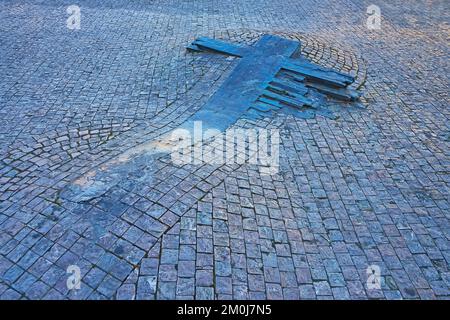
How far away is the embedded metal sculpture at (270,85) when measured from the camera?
7.62 meters

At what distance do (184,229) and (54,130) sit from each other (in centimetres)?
405

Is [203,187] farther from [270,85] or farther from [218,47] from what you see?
[218,47]

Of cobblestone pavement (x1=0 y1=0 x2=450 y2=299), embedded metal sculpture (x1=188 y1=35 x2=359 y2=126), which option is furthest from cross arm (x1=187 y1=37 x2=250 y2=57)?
cobblestone pavement (x1=0 y1=0 x2=450 y2=299)

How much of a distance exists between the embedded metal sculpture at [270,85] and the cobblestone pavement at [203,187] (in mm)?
360

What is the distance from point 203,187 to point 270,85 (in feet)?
12.5

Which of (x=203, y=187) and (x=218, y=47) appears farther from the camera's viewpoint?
(x=218, y=47)

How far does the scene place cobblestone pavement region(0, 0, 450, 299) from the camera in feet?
14.5

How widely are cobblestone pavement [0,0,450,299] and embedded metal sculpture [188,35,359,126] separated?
1.18 feet

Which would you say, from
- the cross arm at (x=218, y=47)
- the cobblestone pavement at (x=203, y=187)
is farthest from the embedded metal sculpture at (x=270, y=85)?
the cobblestone pavement at (x=203, y=187)

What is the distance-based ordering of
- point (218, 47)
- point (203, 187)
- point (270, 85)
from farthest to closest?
point (218, 47), point (270, 85), point (203, 187)

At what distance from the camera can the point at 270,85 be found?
834 cm

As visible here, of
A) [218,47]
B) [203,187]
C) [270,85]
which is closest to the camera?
[203,187]

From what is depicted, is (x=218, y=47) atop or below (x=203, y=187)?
atop

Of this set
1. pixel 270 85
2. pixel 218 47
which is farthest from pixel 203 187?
pixel 218 47
